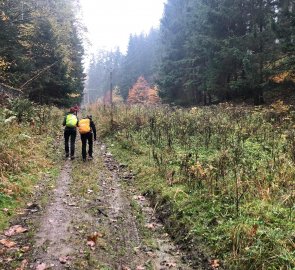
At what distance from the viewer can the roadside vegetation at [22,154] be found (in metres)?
8.70

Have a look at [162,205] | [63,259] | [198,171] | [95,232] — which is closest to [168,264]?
[95,232]

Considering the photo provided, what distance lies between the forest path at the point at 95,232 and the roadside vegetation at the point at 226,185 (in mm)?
493

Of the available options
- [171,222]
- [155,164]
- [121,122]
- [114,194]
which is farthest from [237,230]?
[121,122]

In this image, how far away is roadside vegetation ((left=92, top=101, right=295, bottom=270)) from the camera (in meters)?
5.82

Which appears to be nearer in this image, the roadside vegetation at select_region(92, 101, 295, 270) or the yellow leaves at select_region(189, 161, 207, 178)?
the roadside vegetation at select_region(92, 101, 295, 270)

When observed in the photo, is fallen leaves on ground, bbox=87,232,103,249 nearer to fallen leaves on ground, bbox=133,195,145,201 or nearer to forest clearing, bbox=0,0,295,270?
forest clearing, bbox=0,0,295,270

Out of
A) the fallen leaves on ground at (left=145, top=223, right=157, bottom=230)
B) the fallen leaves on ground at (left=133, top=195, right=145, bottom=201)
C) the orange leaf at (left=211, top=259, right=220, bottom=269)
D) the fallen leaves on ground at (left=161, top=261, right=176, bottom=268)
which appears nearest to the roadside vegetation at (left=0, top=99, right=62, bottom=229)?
the fallen leaves on ground at (left=133, top=195, right=145, bottom=201)

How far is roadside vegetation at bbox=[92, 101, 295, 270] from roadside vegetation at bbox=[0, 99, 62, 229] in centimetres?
314

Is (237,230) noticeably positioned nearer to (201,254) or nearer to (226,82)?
(201,254)

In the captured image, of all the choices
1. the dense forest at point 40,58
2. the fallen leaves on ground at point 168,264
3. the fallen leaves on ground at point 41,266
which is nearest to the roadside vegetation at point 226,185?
the fallen leaves on ground at point 168,264

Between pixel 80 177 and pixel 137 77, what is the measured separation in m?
62.2

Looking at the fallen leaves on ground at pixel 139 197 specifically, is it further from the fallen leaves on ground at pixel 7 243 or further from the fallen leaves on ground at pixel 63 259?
the fallen leaves on ground at pixel 7 243

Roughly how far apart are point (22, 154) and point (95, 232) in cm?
624

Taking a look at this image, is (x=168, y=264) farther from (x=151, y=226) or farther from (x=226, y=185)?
(x=226, y=185)
